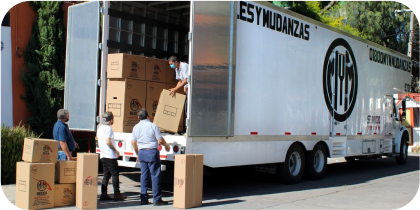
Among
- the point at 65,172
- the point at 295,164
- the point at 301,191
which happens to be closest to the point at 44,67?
the point at 65,172

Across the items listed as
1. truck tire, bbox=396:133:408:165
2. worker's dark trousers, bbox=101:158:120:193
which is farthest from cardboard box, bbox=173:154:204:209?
truck tire, bbox=396:133:408:165

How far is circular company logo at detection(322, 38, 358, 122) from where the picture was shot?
12.1m

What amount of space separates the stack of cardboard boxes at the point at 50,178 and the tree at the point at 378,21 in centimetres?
2168

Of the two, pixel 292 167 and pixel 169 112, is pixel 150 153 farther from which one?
pixel 292 167

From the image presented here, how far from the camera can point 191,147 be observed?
8133mm

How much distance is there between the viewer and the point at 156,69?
A: 9469 millimetres

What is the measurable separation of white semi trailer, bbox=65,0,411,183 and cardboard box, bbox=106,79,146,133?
0.68 ft

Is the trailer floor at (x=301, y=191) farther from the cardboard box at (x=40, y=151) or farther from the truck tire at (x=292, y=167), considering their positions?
the cardboard box at (x=40, y=151)

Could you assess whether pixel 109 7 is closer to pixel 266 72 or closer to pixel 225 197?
pixel 266 72

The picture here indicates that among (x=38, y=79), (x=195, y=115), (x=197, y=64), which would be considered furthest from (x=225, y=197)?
(x=38, y=79)

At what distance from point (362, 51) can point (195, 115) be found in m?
7.32

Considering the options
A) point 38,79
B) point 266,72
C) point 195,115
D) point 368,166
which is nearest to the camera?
point 195,115

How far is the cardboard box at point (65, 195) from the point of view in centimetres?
749

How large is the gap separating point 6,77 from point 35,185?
6088 millimetres
